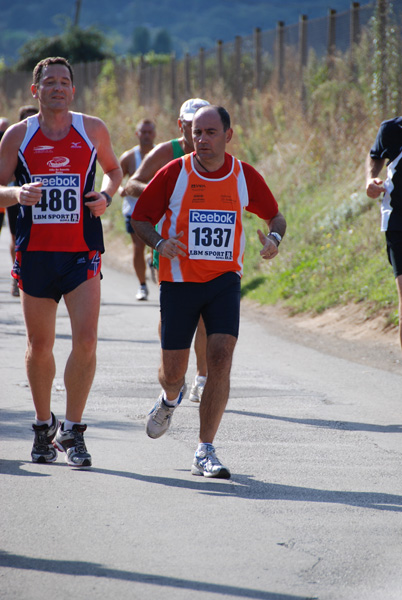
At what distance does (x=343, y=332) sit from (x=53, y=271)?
611cm

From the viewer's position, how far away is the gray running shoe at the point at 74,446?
5590 mm

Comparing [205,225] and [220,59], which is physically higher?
[220,59]

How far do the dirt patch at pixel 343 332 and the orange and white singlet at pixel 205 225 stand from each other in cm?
369

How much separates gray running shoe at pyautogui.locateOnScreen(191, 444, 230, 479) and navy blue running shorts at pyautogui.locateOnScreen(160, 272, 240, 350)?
1.99ft

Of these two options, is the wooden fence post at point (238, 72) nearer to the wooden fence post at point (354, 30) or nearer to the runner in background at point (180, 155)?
A: the wooden fence post at point (354, 30)

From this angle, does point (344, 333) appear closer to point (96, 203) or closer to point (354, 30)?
point (96, 203)

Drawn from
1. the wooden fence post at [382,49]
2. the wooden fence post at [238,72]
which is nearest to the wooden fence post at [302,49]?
the wooden fence post at [238,72]

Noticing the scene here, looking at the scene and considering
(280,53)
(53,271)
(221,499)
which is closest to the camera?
(221,499)

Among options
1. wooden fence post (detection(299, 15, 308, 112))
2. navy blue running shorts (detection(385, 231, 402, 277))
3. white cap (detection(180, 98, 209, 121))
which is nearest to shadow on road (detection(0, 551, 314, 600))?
navy blue running shorts (detection(385, 231, 402, 277))

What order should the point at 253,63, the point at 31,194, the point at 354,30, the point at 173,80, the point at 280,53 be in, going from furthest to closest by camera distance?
the point at 173,80 → the point at 253,63 → the point at 280,53 → the point at 354,30 → the point at 31,194

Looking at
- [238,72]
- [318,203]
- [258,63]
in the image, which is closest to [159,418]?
[318,203]

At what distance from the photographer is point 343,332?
11141mm

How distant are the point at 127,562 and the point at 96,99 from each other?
3479 cm

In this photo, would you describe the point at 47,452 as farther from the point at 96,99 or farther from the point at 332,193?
the point at 96,99
